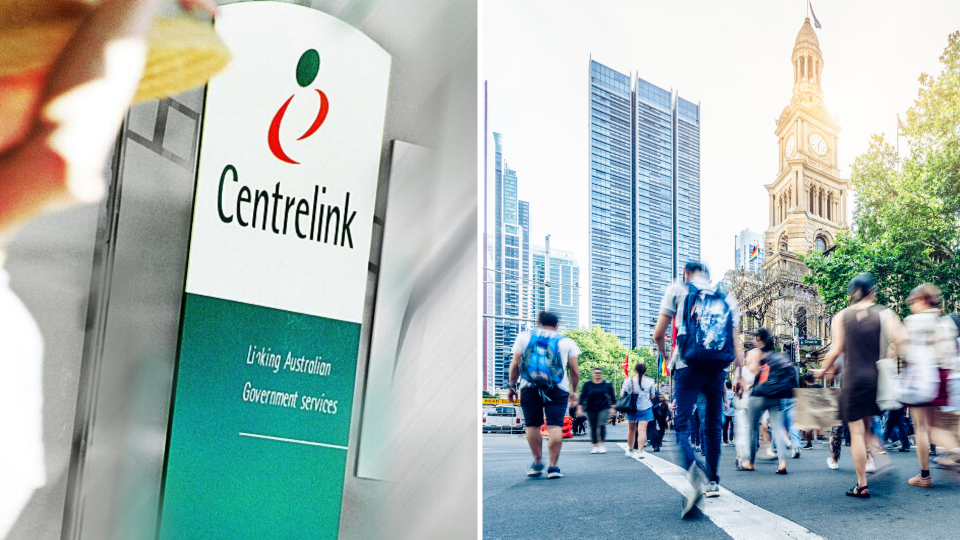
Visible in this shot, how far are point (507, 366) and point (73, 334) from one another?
4.71 ft

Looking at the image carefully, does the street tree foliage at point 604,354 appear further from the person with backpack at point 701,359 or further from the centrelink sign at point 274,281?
the centrelink sign at point 274,281

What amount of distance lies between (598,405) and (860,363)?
997mm

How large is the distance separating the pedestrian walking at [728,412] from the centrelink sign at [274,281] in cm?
126

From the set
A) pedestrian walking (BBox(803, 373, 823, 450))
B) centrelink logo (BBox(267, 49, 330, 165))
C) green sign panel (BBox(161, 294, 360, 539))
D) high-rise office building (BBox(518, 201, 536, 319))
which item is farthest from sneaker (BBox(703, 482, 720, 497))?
centrelink logo (BBox(267, 49, 330, 165))

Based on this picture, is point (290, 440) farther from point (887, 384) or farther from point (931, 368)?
point (931, 368)

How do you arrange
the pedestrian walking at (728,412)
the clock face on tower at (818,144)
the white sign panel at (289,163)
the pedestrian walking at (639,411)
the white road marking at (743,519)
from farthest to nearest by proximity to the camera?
the pedestrian walking at (639,411) < the clock face on tower at (818,144) < the pedestrian walking at (728,412) < the white road marking at (743,519) < the white sign panel at (289,163)

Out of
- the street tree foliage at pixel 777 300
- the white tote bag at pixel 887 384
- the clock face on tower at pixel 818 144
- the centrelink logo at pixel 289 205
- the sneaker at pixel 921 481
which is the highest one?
the clock face on tower at pixel 818 144

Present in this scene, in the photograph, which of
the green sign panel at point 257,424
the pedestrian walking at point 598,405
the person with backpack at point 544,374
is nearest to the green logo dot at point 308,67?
the green sign panel at point 257,424

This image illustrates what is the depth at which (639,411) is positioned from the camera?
2.96m

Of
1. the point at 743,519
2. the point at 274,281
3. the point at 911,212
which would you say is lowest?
the point at 743,519

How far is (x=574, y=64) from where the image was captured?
115 inches

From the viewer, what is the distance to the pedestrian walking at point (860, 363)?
2088mm

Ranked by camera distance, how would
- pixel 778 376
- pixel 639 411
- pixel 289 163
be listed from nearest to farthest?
pixel 289 163, pixel 778 376, pixel 639 411

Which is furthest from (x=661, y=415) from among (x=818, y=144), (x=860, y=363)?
(x=818, y=144)
